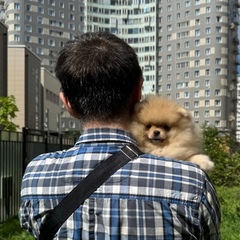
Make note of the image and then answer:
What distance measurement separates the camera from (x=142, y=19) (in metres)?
59.7

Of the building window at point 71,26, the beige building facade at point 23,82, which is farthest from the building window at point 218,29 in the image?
the beige building facade at point 23,82

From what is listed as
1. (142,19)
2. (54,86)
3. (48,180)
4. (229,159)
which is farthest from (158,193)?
(54,86)

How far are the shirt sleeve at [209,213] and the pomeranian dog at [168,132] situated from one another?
2.62ft

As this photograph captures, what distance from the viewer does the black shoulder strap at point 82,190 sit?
2.03 metres

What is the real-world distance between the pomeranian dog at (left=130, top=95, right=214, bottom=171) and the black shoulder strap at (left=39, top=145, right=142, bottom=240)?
74cm

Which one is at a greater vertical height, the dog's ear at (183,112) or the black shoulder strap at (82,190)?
the dog's ear at (183,112)

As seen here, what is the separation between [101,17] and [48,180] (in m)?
49.8

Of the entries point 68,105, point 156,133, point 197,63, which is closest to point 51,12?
point 197,63

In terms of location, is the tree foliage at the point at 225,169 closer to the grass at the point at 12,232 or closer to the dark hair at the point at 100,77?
the grass at the point at 12,232

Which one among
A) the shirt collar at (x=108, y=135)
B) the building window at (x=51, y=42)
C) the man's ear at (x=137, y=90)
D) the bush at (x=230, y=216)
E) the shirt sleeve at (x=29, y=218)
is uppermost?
the building window at (x=51, y=42)

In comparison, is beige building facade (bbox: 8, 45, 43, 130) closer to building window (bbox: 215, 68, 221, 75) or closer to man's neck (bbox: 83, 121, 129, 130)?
building window (bbox: 215, 68, 221, 75)

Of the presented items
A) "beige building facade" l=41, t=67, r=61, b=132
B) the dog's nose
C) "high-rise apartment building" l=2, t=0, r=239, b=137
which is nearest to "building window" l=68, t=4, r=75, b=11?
"high-rise apartment building" l=2, t=0, r=239, b=137

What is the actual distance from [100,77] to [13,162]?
8384 millimetres

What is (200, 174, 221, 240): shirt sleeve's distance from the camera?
80.1 inches
